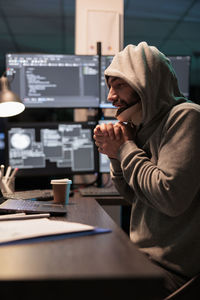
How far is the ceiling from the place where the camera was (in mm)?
4309

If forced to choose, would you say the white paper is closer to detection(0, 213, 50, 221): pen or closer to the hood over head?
detection(0, 213, 50, 221): pen

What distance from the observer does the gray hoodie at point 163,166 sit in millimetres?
979

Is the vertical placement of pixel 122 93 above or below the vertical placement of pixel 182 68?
below

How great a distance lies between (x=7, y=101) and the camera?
165cm

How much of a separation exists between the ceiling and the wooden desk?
326 cm

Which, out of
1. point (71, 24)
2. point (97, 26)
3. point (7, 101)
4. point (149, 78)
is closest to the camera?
point (149, 78)

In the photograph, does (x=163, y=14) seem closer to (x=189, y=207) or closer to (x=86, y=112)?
(x=86, y=112)

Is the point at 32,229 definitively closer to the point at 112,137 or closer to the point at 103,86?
the point at 112,137

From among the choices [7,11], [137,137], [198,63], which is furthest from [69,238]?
[198,63]

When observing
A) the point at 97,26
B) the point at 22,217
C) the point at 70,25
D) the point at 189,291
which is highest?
the point at 70,25

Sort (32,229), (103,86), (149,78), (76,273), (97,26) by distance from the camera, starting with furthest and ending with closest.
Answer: (97,26), (103,86), (149,78), (32,229), (76,273)

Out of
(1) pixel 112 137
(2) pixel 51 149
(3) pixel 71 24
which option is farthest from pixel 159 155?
(3) pixel 71 24

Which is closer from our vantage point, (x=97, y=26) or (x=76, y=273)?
(x=76, y=273)

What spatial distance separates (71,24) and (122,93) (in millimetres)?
4095
